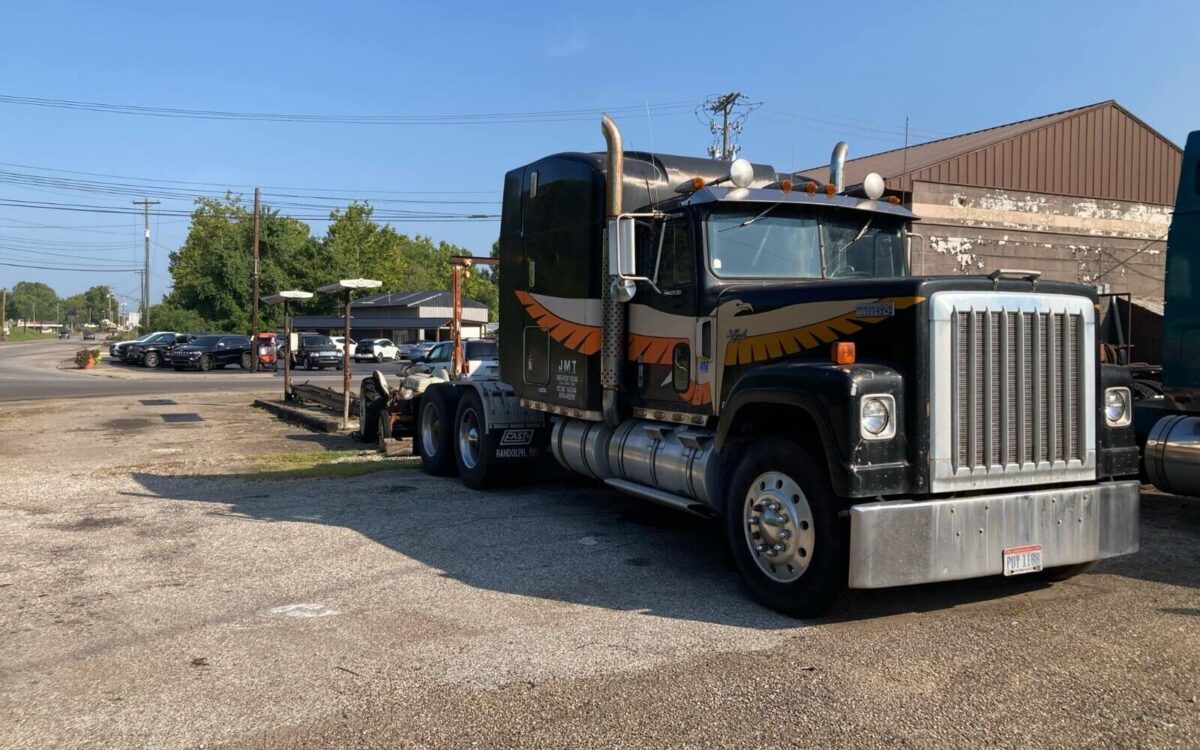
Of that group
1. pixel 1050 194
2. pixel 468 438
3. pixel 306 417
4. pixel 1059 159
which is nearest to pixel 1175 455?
pixel 468 438

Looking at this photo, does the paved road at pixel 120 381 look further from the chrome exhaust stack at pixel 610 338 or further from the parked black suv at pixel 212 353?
the chrome exhaust stack at pixel 610 338

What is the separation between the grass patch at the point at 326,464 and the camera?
11.3 m

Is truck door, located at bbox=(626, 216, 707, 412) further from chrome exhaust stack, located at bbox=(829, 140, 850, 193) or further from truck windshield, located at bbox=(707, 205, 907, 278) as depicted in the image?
chrome exhaust stack, located at bbox=(829, 140, 850, 193)

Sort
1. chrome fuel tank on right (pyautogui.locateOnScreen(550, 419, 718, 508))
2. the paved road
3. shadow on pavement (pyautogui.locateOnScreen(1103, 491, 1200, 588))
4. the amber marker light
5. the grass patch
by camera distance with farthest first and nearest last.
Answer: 1. the paved road
2. the grass patch
3. chrome fuel tank on right (pyautogui.locateOnScreen(550, 419, 718, 508))
4. shadow on pavement (pyautogui.locateOnScreen(1103, 491, 1200, 588))
5. the amber marker light

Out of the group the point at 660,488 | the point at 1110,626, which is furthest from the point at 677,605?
the point at 1110,626

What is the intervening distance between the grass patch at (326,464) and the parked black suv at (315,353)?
111 feet

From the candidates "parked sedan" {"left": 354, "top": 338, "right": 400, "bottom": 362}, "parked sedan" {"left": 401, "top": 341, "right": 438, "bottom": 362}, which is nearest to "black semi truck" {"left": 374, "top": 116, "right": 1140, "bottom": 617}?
"parked sedan" {"left": 401, "top": 341, "right": 438, "bottom": 362}

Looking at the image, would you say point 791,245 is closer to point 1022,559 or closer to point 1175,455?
point 1022,559

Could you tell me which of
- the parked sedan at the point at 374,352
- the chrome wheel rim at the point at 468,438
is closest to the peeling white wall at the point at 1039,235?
the chrome wheel rim at the point at 468,438

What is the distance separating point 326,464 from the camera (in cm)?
1230

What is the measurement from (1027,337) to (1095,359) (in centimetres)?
56

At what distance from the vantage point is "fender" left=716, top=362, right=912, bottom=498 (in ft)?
16.6

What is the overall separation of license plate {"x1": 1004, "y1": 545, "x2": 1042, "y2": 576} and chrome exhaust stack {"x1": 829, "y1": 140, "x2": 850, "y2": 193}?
321 centimetres

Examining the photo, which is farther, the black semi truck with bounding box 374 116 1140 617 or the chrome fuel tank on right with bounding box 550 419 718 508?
the chrome fuel tank on right with bounding box 550 419 718 508
